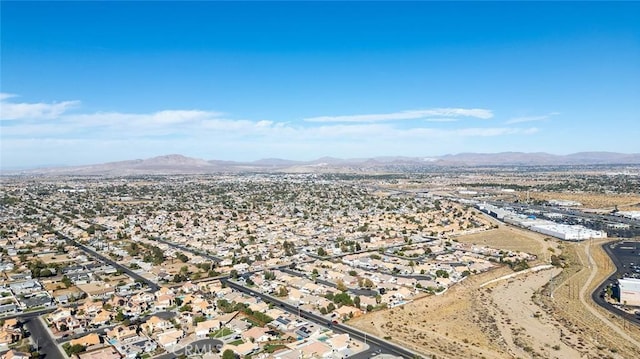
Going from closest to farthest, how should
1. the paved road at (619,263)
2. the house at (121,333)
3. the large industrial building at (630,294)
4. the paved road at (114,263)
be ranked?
the house at (121,333) → the paved road at (619,263) → the large industrial building at (630,294) → the paved road at (114,263)

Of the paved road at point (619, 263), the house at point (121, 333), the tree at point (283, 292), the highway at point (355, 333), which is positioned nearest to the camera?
the highway at point (355, 333)

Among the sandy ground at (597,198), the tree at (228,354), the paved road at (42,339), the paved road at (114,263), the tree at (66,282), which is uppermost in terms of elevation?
the sandy ground at (597,198)

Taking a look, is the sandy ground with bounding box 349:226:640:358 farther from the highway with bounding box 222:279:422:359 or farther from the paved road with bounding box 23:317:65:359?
the paved road with bounding box 23:317:65:359

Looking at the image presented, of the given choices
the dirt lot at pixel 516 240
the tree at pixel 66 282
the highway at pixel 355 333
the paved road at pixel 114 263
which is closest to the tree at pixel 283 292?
the highway at pixel 355 333

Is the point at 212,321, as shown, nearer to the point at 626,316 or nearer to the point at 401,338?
the point at 401,338

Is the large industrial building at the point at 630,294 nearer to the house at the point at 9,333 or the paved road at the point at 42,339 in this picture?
the paved road at the point at 42,339

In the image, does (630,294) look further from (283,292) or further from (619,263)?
(283,292)

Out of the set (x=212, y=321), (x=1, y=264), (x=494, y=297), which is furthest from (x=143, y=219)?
(x=494, y=297)
